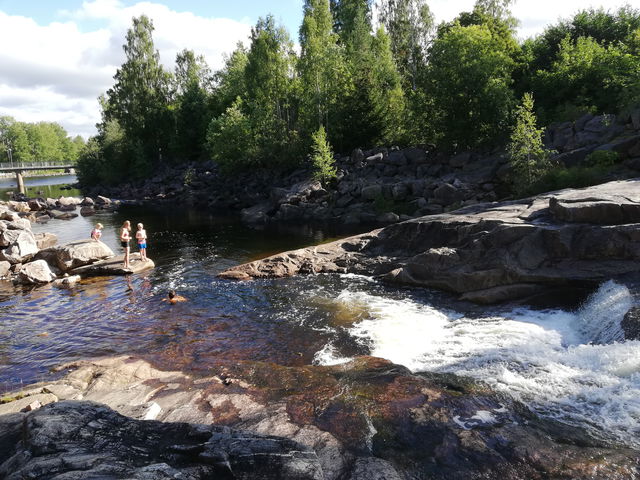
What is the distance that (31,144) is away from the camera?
152875 millimetres

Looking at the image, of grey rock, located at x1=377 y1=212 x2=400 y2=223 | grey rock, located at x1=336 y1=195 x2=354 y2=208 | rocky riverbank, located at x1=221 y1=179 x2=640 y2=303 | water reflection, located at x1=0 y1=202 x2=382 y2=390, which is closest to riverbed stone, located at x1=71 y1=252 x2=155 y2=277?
water reflection, located at x1=0 y1=202 x2=382 y2=390

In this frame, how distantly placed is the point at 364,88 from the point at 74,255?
3353 cm

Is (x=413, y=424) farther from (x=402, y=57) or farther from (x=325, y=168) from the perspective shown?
(x=402, y=57)

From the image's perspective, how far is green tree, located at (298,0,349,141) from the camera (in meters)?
47.9

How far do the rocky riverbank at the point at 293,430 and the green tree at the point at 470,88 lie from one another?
31.4 metres

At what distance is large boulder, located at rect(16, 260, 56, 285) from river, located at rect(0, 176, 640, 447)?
25.4 inches

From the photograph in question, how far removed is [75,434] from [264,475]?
113 inches

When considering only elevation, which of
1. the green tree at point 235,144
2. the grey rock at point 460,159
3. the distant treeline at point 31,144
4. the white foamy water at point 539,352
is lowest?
the white foamy water at point 539,352

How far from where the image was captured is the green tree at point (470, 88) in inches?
1430

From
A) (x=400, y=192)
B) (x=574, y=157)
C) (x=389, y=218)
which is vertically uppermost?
(x=574, y=157)

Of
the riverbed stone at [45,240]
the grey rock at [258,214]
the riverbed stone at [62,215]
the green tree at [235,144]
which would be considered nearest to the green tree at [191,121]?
the green tree at [235,144]

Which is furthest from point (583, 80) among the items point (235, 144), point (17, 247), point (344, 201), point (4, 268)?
point (4, 268)

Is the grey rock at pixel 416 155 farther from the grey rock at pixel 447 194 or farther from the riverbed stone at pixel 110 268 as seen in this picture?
the riverbed stone at pixel 110 268

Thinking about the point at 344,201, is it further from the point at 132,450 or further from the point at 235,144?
the point at 132,450
